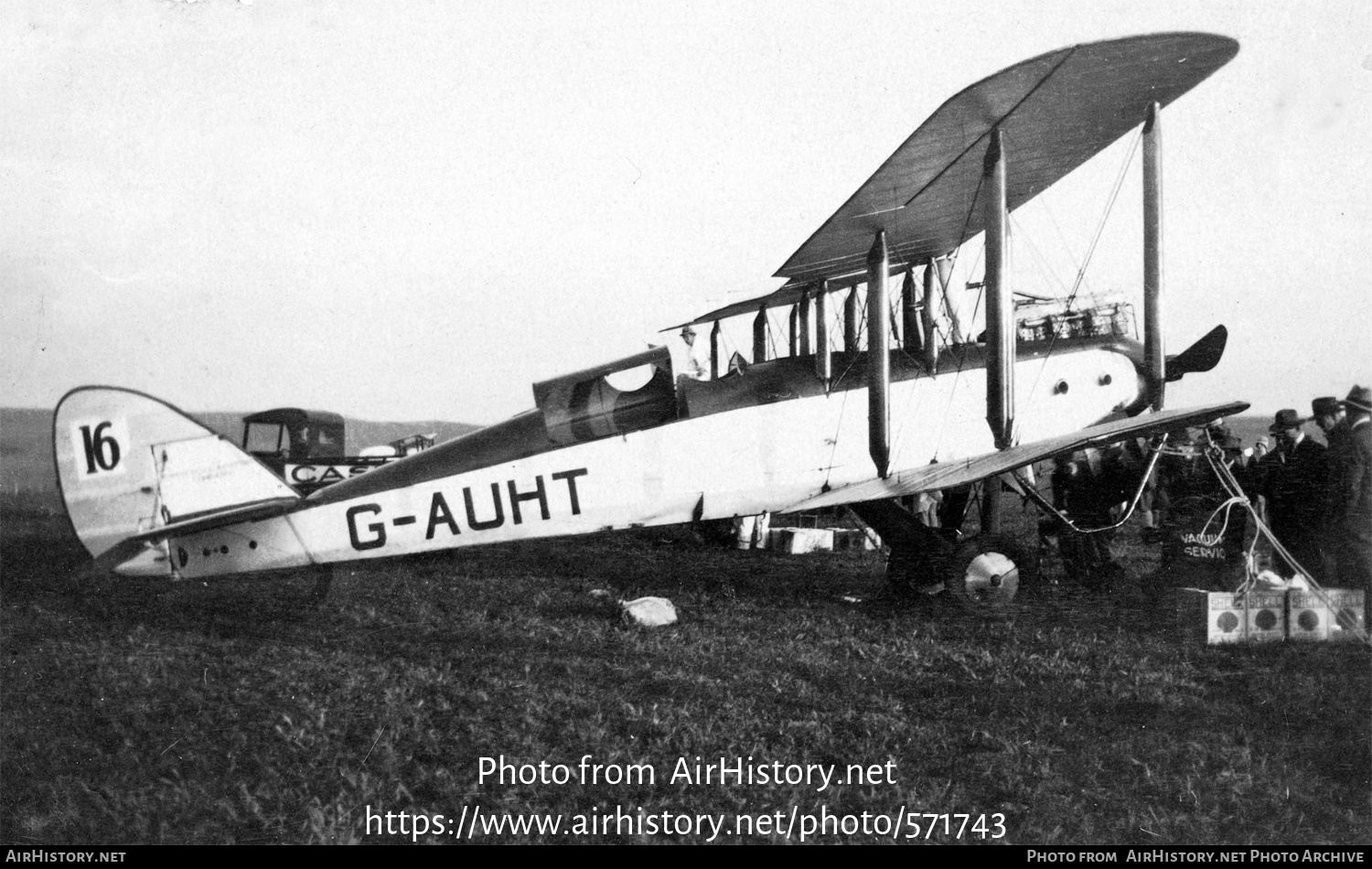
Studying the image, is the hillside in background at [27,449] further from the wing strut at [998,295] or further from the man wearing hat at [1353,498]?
the man wearing hat at [1353,498]

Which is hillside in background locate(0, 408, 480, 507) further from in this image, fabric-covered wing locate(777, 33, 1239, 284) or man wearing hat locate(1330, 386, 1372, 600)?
man wearing hat locate(1330, 386, 1372, 600)

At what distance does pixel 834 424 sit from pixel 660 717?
257cm

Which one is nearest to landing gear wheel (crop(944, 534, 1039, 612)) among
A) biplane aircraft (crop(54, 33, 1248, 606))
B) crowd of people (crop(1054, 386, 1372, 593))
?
biplane aircraft (crop(54, 33, 1248, 606))

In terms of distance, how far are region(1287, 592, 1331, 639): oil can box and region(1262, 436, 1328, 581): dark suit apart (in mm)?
308

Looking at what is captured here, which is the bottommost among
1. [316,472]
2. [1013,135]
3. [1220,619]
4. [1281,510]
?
[1220,619]

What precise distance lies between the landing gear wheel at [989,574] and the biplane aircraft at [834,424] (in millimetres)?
13

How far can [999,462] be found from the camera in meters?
4.45

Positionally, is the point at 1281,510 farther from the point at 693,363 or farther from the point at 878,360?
the point at 693,363

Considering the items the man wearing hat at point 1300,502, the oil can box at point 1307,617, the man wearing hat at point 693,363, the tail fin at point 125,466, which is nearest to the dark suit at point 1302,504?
the man wearing hat at point 1300,502

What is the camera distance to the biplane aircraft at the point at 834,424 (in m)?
4.14

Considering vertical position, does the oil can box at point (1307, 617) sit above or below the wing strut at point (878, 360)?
below

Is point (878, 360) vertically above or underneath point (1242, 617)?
above

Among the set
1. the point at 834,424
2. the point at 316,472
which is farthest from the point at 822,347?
the point at 316,472

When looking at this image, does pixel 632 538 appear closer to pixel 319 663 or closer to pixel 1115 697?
pixel 319 663
